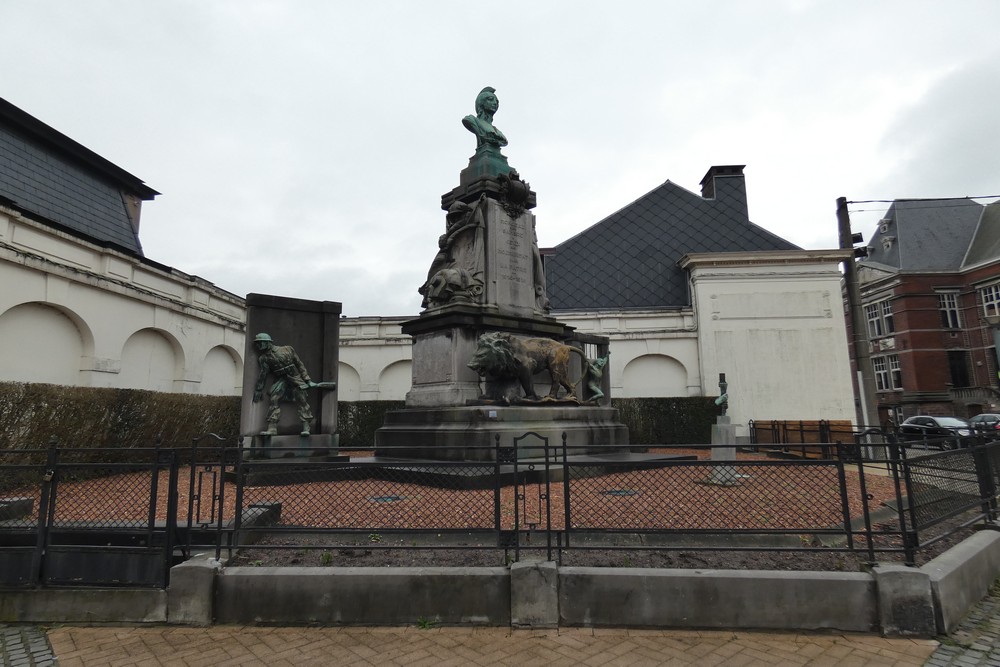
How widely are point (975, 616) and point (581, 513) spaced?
292 cm

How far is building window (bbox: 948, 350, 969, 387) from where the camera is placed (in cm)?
3484

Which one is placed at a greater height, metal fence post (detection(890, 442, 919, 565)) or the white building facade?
the white building facade

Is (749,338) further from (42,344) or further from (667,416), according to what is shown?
(42,344)

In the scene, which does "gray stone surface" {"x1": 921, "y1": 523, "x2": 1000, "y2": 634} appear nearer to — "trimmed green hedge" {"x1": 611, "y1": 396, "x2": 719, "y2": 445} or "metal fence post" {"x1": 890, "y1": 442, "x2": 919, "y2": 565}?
"metal fence post" {"x1": 890, "y1": 442, "x2": 919, "y2": 565}

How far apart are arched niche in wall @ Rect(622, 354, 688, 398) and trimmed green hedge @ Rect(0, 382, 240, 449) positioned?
16.0 metres

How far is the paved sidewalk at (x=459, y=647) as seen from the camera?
312 cm

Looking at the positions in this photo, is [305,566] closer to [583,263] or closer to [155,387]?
[155,387]

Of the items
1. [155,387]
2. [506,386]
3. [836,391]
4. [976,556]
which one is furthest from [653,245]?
[976,556]

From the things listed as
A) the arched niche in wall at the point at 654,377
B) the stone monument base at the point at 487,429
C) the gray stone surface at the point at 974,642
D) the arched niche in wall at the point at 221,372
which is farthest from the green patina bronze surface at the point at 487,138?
the arched niche in wall at the point at 654,377

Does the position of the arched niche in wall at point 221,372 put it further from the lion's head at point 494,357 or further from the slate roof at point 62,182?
the lion's head at point 494,357

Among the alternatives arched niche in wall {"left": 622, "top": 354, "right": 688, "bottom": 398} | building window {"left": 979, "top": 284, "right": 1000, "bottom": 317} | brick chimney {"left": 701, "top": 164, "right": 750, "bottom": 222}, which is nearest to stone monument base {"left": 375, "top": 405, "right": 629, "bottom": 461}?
arched niche in wall {"left": 622, "top": 354, "right": 688, "bottom": 398}

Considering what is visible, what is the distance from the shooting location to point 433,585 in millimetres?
3613

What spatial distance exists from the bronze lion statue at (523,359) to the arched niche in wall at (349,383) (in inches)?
660

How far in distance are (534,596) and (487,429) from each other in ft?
14.1
